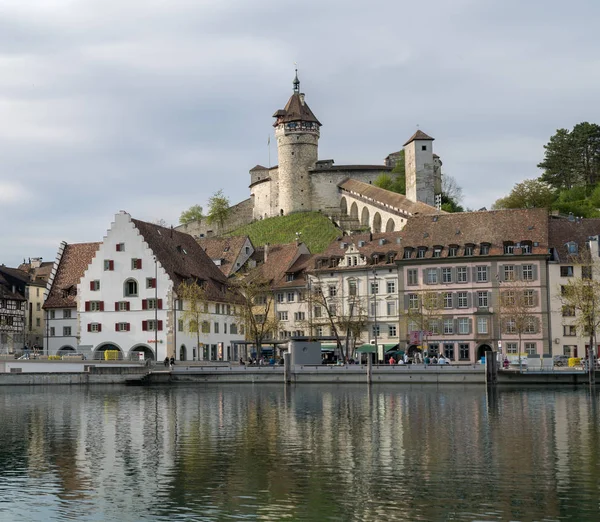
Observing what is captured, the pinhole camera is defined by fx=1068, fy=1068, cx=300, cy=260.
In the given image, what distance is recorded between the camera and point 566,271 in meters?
91.7

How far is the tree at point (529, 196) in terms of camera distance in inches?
5047

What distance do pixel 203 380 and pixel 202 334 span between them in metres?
19.2

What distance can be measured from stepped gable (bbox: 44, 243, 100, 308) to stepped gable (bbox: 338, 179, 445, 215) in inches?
1728

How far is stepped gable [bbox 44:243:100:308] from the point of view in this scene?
103 m

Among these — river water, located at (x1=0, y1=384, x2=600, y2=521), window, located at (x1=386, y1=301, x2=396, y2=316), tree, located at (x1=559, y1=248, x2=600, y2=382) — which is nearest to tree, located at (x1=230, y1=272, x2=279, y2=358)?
window, located at (x1=386, y1=301, x2=396, y2=316)

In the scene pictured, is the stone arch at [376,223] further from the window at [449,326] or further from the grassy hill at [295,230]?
the window at [449,326]

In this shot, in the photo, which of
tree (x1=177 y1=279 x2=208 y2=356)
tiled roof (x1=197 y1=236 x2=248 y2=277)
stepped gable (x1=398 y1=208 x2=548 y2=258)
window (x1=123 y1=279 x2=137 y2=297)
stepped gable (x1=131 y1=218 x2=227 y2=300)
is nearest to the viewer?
stepped gable (x1=398 y1=208 x2=548 y2=258)

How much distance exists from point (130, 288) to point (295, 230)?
2447 inches

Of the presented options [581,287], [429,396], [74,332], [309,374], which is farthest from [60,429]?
[74,332]

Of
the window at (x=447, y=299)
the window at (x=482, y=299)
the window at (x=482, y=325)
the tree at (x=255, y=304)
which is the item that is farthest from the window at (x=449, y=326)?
the tree at (x=255, y=304)

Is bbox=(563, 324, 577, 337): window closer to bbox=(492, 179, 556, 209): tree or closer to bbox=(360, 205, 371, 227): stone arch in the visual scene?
bbox=(492, 179, 556, 209): tree

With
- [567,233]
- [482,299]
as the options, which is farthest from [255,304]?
[567,233]

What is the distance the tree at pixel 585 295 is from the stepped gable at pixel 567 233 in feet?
4.48

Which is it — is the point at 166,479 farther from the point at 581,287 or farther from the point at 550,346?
the point at 550,346
